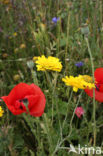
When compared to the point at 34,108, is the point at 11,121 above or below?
below

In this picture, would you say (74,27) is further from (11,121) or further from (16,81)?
(11,121)

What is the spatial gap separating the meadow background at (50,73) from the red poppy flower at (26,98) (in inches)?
1.6

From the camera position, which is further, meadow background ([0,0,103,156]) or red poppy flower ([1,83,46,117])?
meadow background ([0,0,103,156])

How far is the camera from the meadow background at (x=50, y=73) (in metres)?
0.66

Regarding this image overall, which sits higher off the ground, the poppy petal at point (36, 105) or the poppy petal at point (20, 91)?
the poppy petal at point (20, 91)

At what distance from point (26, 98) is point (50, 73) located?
0.66m

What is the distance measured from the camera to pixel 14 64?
1.32m

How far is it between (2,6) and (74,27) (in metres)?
0.69

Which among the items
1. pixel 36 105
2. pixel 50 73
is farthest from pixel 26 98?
pixel 50 73

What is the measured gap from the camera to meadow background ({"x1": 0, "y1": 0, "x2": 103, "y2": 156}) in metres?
0.66

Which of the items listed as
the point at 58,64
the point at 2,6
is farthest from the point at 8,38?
the point at 58,64

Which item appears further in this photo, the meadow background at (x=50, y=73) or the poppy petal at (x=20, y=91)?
the meadow background at (x=50, y=73)

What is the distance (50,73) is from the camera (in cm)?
115

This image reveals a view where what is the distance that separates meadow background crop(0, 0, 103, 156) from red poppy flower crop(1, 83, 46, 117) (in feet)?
0.13
